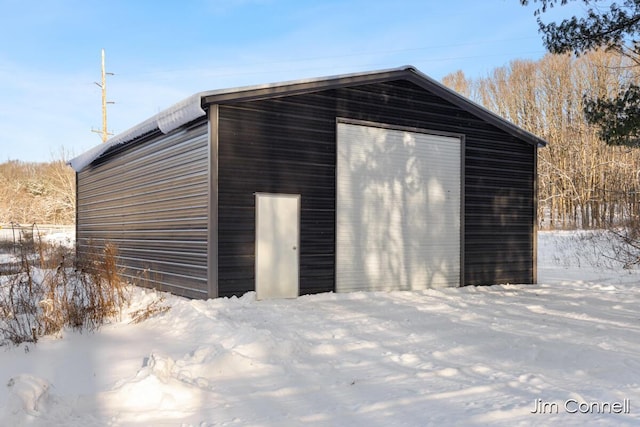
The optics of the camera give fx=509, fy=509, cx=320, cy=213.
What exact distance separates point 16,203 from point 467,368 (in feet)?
140

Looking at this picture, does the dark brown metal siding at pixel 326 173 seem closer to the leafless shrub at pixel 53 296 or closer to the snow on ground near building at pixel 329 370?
the snow on ground near building at pixel 329 370

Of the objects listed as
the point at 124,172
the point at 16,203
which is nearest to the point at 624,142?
the point at 124,172

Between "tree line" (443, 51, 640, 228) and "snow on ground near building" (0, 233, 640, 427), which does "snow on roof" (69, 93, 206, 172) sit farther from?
"tree line" (443, 51, 640, 228)

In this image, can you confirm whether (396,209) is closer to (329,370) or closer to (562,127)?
(329,370)

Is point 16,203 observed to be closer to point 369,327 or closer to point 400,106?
point 400,106

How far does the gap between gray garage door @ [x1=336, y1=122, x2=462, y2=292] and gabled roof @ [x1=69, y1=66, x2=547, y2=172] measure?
92cm

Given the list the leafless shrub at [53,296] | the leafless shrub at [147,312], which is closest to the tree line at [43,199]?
the leafless shrub at [147,312]

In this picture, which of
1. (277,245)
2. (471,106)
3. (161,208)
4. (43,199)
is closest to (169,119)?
(161,208)

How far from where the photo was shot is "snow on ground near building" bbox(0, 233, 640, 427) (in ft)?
12.4

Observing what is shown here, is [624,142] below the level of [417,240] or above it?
above

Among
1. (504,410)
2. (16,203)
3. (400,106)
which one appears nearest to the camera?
(504,410)

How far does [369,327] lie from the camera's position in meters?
7.07

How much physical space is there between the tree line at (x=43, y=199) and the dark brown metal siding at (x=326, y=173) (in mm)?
28607

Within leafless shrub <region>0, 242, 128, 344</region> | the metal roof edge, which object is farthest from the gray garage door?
leafless shrub <region>0, 242, 128, 344</region>
